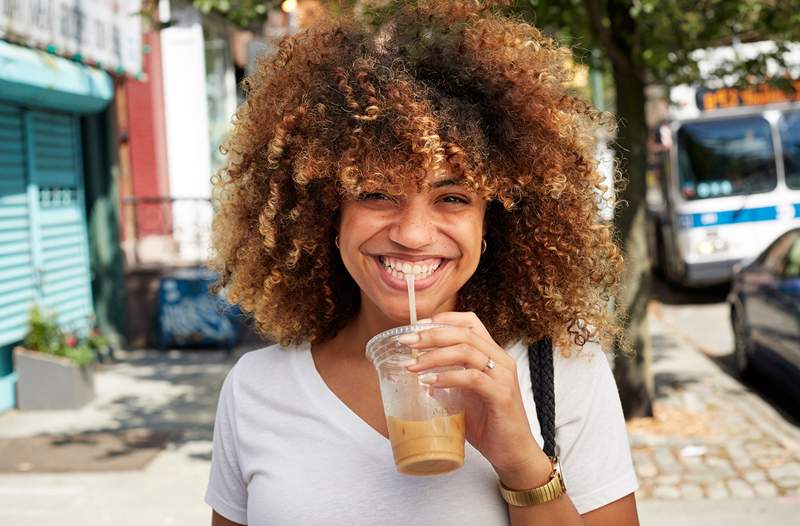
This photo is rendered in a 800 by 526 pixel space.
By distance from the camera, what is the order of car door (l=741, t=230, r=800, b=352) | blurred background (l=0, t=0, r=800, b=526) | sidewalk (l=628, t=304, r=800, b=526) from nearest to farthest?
1. sidewalk (l=628, t=304, r=800, b=526)
2. blurred background (l=0, t=0, r=800, b=526)
3. car door (l=741, t=230, r=800, b=352)

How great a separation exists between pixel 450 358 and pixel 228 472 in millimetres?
689

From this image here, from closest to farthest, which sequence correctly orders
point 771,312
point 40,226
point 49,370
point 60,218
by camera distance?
point 49,370, point 771,312, point 40,226, point 60,218

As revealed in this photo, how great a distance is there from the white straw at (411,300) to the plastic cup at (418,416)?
81 mm

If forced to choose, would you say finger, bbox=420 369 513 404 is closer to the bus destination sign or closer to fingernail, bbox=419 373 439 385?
fingernail, bbox=419 373 439 385

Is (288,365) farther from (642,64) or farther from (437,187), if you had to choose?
(642,64)

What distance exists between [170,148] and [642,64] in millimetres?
8345

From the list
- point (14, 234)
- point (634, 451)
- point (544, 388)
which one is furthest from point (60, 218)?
point (544, 388)

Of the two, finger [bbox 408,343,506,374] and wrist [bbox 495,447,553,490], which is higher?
finger [bbox 408,343,506,374]

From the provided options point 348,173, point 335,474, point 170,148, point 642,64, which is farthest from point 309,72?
point 170,148

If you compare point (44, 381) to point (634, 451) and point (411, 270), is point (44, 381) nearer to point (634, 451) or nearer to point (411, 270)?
point (634, 451)

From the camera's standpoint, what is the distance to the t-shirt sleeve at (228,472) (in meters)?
2.06

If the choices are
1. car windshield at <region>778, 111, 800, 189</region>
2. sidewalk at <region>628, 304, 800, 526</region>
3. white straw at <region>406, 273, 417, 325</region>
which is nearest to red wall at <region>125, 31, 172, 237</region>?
sidewalk at <region>628, 304, 800, 526</region>

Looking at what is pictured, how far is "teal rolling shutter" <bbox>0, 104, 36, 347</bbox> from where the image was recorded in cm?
776

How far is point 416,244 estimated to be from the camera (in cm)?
184
